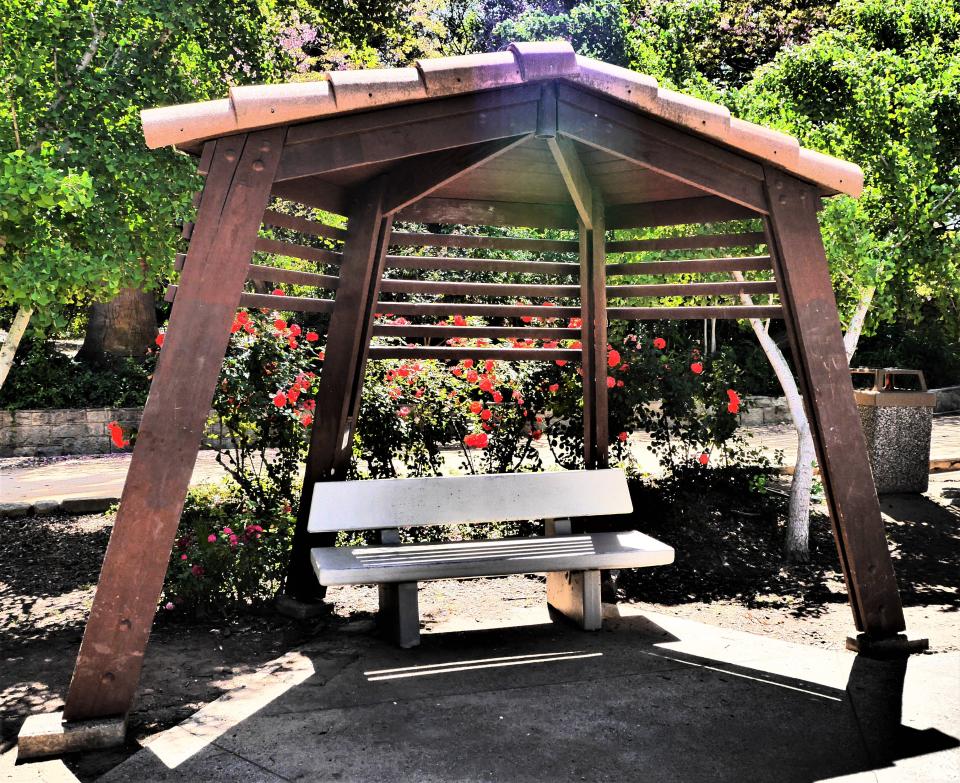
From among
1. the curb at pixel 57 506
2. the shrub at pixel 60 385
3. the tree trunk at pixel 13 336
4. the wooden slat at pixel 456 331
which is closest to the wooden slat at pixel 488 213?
the wooden slat at pixel 456 331

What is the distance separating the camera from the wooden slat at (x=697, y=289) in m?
5.31

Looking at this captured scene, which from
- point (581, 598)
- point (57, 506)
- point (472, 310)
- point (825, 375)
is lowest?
point (581, 598)

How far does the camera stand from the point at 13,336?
22.7ft

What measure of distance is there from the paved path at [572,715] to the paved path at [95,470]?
196 inches

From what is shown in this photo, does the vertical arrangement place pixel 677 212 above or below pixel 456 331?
above

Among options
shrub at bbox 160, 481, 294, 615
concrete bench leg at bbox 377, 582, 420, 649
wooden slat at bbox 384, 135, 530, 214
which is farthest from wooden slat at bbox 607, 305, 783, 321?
shrub at bbox 160, 481, 294, 615

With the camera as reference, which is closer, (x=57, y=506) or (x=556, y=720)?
(x=556, y=720)

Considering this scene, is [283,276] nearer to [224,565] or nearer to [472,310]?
[472,310]

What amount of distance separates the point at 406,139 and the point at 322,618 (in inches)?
117

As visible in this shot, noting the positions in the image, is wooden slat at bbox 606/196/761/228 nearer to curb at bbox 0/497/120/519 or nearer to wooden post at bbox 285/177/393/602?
wooden post at bbox 285/177/393/602

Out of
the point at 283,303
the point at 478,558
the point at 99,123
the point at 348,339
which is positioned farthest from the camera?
the point at 99,123

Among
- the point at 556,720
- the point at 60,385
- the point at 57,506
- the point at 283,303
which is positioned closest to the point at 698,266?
the point at 283,303

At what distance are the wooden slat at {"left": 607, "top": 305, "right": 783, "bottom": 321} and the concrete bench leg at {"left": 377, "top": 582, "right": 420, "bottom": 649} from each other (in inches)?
83.3

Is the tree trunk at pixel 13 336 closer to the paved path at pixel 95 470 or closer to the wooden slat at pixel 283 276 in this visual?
the wooden slat at pixel 283 276
